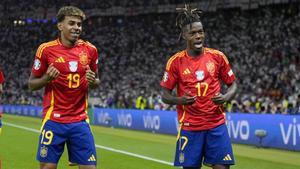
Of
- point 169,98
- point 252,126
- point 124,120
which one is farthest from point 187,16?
point 124,120

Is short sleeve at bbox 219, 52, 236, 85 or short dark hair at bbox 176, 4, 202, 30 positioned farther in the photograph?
short sleeve at bbox 219, 52, 236, 85

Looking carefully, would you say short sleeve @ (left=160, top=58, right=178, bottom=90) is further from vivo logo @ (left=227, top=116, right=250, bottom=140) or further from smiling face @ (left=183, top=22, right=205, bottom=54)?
vivo logo @ (left=227, top=116, right=250, bottom=140)

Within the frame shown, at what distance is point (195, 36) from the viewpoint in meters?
6.11

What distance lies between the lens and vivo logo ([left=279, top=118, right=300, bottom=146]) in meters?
15.1

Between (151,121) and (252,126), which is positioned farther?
(151,121)

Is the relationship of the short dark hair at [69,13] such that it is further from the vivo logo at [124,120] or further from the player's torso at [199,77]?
the vivo logo at [124,120]

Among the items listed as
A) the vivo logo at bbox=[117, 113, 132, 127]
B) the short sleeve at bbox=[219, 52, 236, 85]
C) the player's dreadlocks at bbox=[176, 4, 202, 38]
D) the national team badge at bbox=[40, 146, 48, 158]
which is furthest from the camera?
the vivo logo at bbox=[117, 113, 132, 127]

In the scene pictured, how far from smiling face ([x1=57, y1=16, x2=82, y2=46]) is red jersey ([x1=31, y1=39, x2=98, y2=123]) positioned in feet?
0.40

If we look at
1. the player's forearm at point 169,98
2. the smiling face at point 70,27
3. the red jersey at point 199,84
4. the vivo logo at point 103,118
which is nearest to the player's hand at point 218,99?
the red jersey at point 199,84

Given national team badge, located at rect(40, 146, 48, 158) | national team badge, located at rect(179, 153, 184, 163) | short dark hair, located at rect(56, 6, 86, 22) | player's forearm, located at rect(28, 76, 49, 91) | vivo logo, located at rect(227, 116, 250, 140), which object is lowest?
vivo logo, located at rect(227, 116, 250, 140)

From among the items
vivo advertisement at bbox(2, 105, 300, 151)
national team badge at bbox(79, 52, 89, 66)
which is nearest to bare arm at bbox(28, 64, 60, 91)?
national team badge at bbox(79, 52, 89, 66)

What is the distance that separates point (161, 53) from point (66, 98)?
128ft

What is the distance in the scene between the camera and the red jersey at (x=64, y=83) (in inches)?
232

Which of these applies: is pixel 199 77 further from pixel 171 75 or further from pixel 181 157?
pixel 181 157
